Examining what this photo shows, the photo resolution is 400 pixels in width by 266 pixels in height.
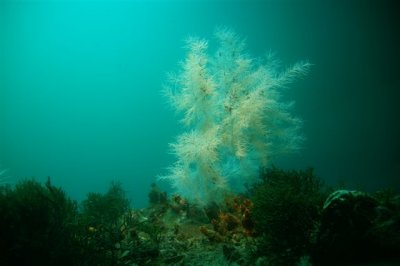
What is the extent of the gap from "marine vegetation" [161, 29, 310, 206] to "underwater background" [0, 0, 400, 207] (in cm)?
870

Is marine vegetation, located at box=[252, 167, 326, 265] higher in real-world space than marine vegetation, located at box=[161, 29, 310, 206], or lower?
lower

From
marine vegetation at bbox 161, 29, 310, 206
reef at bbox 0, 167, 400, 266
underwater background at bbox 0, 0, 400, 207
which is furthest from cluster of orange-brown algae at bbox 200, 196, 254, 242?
underwater background at bbox 0, 0, 400, 207

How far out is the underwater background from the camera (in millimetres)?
23906

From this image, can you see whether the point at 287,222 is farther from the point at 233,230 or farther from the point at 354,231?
the point at 233,230

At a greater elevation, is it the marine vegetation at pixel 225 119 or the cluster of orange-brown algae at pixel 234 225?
the marine vegetation at pixel 225 119

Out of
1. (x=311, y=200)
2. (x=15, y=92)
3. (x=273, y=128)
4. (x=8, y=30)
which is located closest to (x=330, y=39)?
(x=273, y=128)

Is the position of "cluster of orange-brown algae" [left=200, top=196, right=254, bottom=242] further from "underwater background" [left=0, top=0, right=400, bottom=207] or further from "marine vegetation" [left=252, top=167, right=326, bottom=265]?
"underwater background" [left=0, top=0, right=400, bottom=207]

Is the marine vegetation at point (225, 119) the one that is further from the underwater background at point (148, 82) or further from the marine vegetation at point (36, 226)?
the underwater background at point (148, 82)

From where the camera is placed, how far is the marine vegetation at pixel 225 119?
305 inches

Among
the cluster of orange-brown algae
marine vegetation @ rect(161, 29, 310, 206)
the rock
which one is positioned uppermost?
marine vegetation @ rect(161, 29, 310, 206)

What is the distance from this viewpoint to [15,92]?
144 feet

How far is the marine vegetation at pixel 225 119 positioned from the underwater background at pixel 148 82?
870 cm

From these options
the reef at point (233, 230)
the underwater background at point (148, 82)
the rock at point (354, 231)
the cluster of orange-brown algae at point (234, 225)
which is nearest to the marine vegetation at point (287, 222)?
the reef at point (233, 230)

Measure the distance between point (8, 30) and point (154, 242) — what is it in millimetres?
41983
